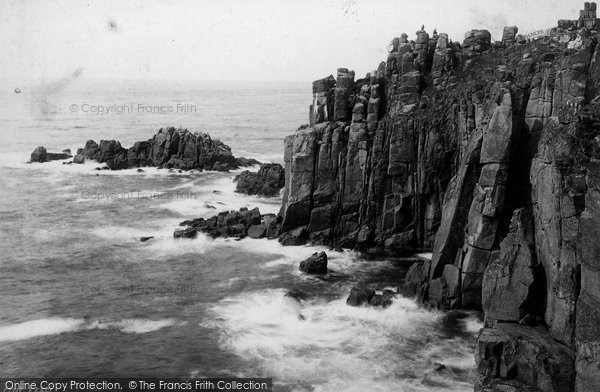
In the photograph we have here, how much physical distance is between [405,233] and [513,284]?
72.9 ft

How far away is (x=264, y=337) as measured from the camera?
3759 centimetres

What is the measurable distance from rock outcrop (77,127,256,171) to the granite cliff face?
115ft

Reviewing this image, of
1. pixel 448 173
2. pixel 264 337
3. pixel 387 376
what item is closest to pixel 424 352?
pixel 387 376

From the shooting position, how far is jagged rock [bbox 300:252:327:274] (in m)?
47.9

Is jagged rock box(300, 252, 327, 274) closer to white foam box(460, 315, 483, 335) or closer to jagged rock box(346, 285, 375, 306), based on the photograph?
jagged rock box(346, 285, 375, 306)

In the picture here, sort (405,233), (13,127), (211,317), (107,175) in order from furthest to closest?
(13,127)
(107,175)
(405,233)
(211,317)

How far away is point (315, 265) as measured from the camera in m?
47.9

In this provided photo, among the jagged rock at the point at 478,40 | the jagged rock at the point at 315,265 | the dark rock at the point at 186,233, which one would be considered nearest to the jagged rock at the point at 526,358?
the jagged rock at the point at 315,265

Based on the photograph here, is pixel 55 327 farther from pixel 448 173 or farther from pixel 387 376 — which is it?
pixel 448 173

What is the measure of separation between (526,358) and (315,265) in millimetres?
22431

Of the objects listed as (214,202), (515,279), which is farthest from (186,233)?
(515,279)

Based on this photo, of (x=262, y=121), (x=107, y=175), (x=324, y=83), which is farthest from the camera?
(x=262, y=121)

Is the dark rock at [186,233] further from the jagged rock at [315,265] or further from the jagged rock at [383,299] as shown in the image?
the jagged rock at [383,299]

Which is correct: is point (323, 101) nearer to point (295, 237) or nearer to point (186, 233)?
point (295, 237)
